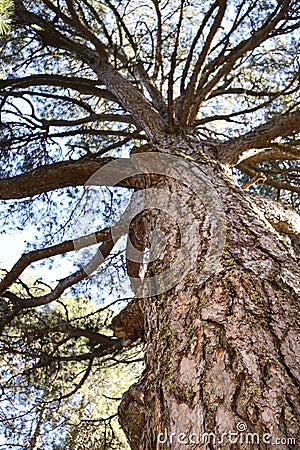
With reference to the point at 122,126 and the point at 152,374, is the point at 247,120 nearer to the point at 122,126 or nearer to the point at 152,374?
the point at 122,126

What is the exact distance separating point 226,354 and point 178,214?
79cm

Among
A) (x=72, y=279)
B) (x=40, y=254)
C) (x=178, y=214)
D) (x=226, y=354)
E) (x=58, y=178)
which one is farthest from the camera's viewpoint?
(x=72, y=279)

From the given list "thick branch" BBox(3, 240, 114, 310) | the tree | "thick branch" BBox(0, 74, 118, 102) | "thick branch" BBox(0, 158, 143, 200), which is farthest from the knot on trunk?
"thick branch" BBox(0, 74, 118, 102)

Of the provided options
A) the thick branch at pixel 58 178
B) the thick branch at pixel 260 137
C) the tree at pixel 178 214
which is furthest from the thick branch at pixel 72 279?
the thick branch at pixel 260 137

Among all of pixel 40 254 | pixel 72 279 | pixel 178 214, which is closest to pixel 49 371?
pixel 72 279

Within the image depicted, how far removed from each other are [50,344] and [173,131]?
5.92 feet

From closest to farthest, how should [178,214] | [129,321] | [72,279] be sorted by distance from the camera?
[178,214]
[129,321]
[72,279]

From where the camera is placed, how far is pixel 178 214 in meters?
1.78

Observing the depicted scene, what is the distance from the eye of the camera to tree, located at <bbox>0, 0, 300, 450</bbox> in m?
1.03

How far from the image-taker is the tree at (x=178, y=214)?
40.4 inches

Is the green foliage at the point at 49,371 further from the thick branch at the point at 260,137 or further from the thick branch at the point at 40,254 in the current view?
the thick branch at the point at 260,137

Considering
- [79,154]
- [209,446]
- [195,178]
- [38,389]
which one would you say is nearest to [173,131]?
[195,178]

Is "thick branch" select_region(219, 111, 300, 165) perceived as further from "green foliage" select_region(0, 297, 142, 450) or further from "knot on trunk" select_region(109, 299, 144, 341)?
"green foliage" select_region(0, 297, 142, 450)

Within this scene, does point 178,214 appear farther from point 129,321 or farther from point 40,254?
point 40,254
